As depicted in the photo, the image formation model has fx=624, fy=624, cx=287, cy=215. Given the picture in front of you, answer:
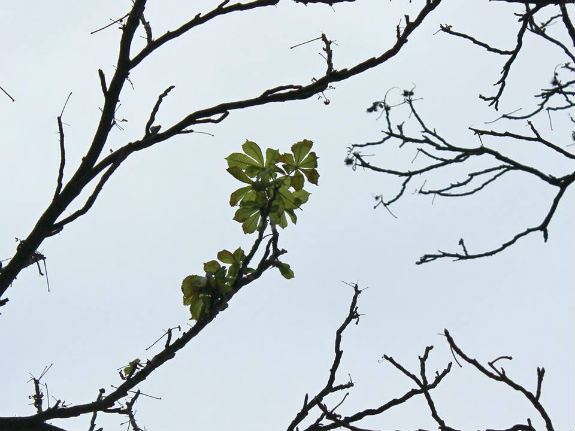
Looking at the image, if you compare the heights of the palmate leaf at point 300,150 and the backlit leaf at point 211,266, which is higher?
the palmate leaf at point 300,150

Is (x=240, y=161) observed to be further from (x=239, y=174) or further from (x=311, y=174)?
(x=311, y=174)

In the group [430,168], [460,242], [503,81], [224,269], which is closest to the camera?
[224,269]

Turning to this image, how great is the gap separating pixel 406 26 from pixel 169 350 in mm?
1571

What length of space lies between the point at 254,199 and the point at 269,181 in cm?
10

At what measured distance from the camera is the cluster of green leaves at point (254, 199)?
101 inches

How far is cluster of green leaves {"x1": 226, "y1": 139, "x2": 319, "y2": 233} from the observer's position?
258cm

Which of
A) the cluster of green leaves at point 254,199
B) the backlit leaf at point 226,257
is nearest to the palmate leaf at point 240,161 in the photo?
the cluster of green leaves at point 254,199

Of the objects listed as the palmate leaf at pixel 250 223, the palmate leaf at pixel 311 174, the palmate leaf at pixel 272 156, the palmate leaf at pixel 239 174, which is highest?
the palmate leaf at pixel 272 156

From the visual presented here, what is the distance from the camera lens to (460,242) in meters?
3.53

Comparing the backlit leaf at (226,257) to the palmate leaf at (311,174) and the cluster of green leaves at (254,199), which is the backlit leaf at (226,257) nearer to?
the cluster of green leaves at (254,199)

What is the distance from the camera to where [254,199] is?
8.63 ft

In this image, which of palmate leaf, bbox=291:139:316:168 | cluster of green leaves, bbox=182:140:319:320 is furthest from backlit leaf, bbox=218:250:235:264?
palmate leaf, bbox=291:139:316:168

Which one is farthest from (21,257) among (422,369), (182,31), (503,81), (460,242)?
(503,81)

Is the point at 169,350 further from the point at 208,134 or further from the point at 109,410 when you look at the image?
the point at 208,134
